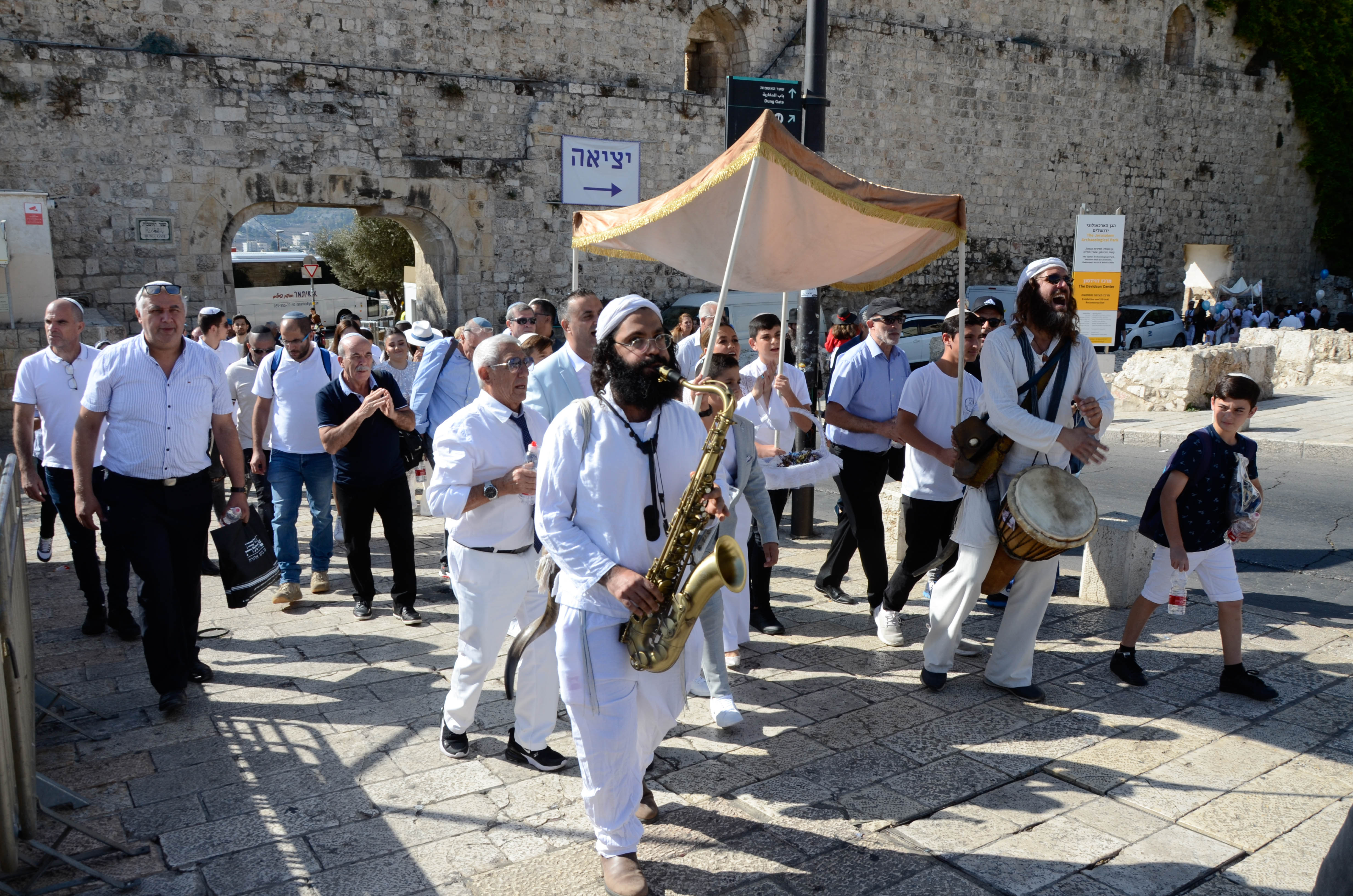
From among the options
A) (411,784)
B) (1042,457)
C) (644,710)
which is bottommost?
(411,784)

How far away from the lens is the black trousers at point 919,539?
5.18 metres

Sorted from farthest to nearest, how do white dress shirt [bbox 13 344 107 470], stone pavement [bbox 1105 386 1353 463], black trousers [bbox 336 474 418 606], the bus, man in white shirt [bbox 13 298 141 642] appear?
the bus < stone pavement [bbox 1105 386 1353 463] < black trousers [bbox 336 474 418 606] < white dress shirt [bbox 13 344 107 470] < man in white shirt [bbox 13 298 141 642]

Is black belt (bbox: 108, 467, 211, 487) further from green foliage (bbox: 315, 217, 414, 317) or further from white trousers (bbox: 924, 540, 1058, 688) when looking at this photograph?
green foliage (bbox: 315, 217, 414, 317)

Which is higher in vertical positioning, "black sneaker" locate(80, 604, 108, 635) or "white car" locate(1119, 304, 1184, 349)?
"white car" locate(1119, 304, 1184, 349)

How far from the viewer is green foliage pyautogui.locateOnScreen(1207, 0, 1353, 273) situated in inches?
1169

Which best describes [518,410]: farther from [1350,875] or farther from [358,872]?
[1350,875]

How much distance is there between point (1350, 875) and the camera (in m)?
1.83

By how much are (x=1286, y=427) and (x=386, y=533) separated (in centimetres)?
1149

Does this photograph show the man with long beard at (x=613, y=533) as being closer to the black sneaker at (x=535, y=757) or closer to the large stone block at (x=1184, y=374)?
the black sneaker at (x=535, y=757)

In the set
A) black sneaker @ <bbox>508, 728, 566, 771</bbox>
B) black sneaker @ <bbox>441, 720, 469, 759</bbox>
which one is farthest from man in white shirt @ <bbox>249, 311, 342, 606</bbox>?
black sneaker @ <bbox>508, 728, 566, 771</bbox>

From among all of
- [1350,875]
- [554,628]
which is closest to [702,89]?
[554,628]

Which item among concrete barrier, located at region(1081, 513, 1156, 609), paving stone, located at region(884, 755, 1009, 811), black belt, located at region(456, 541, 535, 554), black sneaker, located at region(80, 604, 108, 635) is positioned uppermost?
black belt, located at region(456, 541, 535, 554)

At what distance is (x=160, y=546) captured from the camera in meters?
4.50

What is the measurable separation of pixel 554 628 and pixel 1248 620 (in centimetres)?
444
